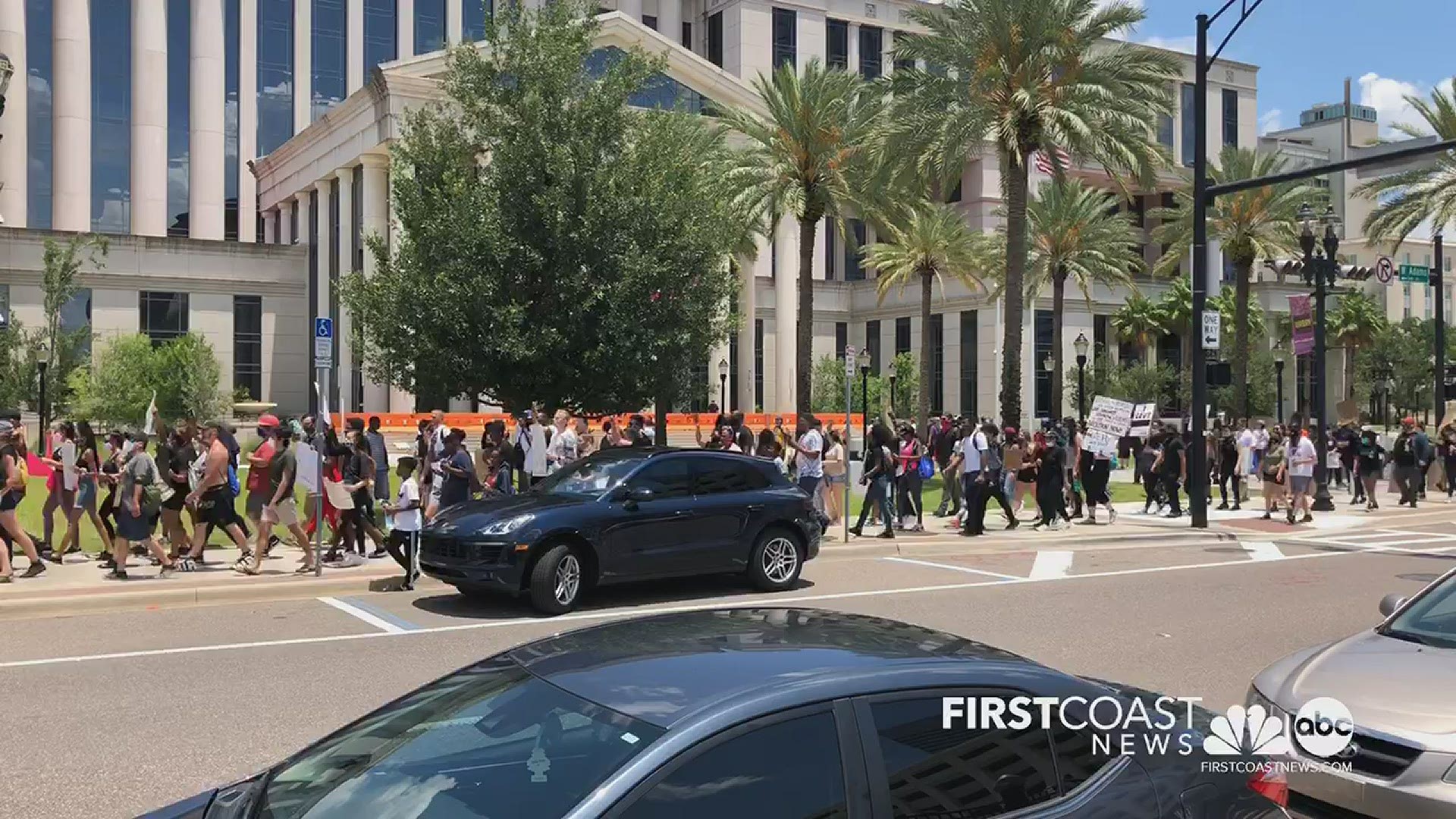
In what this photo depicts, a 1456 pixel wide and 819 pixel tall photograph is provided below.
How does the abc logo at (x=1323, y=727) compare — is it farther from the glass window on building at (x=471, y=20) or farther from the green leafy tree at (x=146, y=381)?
the glass window on building at (x=471, y=20)

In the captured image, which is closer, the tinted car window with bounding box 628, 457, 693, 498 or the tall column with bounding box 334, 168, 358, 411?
the tinted car window with bounding box 628, 457, 693, 498

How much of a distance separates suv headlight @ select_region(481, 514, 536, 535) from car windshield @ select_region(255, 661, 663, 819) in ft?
25.5

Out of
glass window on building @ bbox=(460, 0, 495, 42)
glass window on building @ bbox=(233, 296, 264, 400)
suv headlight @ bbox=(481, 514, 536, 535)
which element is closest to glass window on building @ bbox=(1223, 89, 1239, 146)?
glass window on building @ bbox=(460, 0, 495, 42)

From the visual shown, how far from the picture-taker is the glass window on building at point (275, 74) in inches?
2552

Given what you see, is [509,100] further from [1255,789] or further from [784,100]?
[1255,789]

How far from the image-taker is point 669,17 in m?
73.4

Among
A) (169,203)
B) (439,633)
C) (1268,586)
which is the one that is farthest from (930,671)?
(169,203)

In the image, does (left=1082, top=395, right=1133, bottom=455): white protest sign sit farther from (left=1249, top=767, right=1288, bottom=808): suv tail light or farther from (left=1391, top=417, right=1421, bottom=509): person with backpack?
(left=1249, top=767, right=1288, bottom=808): suv tail light

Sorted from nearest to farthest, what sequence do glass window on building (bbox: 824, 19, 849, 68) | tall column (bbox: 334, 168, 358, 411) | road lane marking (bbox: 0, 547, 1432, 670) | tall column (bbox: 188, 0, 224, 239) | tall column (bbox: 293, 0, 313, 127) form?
1. road lane marking (bbox: 0, 547, 1432, 670)
2. tall column (bbox: 334, 168, 358, 411)
3. tall column (bbox: 188, 0, 224, 239)
4. tall column (bbox: 293, 0, 313, 127)
5. glass window on building (bbox: 824, 19, 849, 68)

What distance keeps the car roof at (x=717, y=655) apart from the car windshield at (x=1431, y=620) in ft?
11.6

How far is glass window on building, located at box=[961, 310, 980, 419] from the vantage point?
6206 centimetres

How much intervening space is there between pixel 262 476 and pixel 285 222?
54.1 metres

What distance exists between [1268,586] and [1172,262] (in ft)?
108

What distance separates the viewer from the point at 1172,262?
4406 centimetres
